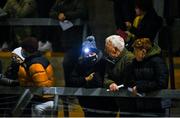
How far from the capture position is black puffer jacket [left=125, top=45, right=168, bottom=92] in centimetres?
866

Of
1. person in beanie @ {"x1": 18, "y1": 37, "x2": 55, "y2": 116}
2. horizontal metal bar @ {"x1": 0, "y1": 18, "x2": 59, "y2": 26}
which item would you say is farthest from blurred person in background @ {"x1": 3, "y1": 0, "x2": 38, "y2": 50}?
person in beanie @ {"x1": 18, "y1": 37, "x2": 55, "y2": 116}

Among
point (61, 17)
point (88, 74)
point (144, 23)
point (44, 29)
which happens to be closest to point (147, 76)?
point (88, 74)

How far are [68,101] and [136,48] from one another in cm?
114

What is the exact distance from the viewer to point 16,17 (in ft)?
41.8

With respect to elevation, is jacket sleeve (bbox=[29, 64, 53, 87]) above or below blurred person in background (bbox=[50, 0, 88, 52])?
below

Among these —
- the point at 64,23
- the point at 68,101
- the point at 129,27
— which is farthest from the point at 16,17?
the point at 68,101

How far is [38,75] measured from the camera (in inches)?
362

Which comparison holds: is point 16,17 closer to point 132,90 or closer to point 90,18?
point 90,18

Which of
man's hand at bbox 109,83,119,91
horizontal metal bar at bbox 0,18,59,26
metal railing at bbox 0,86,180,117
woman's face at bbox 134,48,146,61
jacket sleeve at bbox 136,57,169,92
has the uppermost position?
horizontal metal bar at bbox 0,18,59,26

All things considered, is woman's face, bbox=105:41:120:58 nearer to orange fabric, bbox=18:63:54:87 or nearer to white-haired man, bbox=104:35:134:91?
white-haired man, bbox=104:35:134:91

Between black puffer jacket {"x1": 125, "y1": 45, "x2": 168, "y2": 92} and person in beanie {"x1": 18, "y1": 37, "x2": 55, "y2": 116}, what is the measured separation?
1.10 meters

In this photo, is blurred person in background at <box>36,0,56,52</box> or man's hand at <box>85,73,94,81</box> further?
blurred person in background at <box>36,0,56,52</box>

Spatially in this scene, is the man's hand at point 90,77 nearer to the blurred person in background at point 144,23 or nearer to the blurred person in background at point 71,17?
the blurred person in background at point 144,23

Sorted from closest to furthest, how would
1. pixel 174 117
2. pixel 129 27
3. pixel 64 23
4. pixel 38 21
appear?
pixel 174 117 < pixel 129 27 < pixel 64 23 < pixel 38 21
